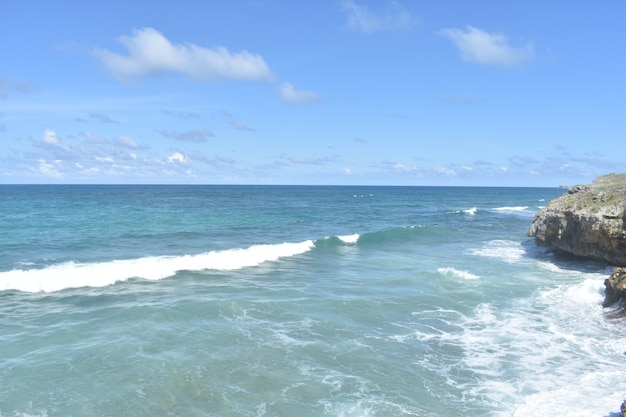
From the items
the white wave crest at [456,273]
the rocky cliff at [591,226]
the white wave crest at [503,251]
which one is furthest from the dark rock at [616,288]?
the white wave crest at [503,251]

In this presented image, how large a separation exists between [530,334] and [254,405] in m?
8.28

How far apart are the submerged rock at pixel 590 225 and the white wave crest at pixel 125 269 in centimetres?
1362

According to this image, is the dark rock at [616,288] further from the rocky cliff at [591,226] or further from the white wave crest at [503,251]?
the white wave crest at [503,251]

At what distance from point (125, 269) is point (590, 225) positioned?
2056 cm

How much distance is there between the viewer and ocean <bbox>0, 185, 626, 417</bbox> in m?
9.59

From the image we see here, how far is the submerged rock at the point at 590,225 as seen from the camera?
65.4 ft

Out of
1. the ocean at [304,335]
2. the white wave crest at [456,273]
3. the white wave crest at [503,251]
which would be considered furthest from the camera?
the white wave crest at [503,251]

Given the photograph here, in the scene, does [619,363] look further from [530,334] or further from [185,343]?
[185,343]

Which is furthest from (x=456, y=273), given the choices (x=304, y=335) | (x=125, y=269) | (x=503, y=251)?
(x=125, y=269)

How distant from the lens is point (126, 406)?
9320mm

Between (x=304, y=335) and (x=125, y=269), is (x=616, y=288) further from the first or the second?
(x=125, y=269)

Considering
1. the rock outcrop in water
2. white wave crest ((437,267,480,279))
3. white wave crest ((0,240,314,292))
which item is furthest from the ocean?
the rock outcrop in water

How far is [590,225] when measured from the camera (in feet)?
67.8

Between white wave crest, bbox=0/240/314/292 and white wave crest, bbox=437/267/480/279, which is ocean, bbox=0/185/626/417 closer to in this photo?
white wave crest, bbox=0/240/314/292
